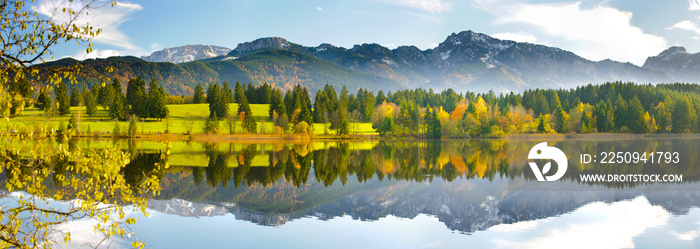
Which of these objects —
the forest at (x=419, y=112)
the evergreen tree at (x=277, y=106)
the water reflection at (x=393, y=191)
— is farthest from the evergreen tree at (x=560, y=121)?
the water reflection at (x=393, y=191)

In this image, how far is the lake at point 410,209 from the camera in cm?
1759

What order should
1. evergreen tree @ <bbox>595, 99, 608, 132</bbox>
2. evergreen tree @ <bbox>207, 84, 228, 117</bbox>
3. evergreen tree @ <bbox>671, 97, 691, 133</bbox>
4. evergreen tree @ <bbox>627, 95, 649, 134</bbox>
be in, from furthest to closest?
evergreen tree @ <bbox>595, 99, 608, 132</bbox> → evergreen tree @ <bbox>671, 97, 691, 133</bbox> → evergreen tree @ <bbox>627, 95, 649, 134</bbox> → evergreen tree @ <bbox>207, 84, 228, 117</bbox>

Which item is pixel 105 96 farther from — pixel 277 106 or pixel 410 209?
pixel 410 209

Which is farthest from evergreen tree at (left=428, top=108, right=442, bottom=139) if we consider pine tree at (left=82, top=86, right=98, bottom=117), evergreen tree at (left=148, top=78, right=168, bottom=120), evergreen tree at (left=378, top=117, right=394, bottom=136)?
pine tree at (left=82, top=86, right=98, bottom=117)

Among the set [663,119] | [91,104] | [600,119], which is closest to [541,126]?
[600,119]

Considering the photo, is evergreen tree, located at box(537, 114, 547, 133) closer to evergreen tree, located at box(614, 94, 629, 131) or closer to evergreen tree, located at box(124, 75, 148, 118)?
evergreen tree, located at box(614, 94, 629, 131)

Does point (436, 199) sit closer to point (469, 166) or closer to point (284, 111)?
point (469, 166)

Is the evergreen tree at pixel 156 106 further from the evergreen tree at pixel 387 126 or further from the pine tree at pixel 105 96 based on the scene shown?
the evergreen tree at pixel 387 126

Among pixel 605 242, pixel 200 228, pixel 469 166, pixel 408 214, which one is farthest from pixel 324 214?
pixel 469 166

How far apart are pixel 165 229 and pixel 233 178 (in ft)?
53.6

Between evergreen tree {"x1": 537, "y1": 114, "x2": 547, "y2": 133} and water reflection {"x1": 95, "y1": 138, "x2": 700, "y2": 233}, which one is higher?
evergreen tree {"x1": 537, "y1": 114, "x2": 547, "y2": 133}

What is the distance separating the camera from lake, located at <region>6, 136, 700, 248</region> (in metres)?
17.6

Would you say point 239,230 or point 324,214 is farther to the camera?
point 324,214

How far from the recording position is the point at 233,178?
1387 inches
